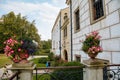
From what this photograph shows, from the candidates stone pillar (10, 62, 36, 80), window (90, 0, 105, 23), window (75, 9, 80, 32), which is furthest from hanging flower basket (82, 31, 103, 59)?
window (75, 9, 80, 32)

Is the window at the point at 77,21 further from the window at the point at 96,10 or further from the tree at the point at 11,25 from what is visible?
the tree at the point at 11,25

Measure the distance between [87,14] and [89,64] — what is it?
4.32 meters

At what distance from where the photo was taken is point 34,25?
50.7 metres

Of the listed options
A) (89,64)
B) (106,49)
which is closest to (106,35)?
(106,49)

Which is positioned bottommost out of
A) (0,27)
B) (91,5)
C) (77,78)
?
Result: (77,78)

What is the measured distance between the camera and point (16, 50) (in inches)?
159

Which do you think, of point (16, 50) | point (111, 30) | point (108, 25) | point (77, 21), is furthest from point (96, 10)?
point (16, 50)

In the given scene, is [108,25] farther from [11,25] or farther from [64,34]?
[11,25]

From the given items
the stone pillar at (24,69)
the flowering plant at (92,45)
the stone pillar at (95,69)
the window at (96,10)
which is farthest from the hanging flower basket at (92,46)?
the window at (96,10)

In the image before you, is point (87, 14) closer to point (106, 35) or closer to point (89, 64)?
point (106, 35)

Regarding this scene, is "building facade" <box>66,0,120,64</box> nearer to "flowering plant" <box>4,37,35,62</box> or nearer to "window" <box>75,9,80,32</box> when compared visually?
"flowering plant" <box>4,37,35,62</box>

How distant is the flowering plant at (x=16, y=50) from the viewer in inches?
156

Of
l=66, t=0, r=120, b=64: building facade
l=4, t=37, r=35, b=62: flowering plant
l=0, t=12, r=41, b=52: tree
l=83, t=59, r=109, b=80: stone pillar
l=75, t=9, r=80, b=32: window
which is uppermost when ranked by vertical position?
l=0, t=12, r=41, b=52: tree

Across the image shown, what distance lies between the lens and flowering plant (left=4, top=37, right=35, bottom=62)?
396 cm
